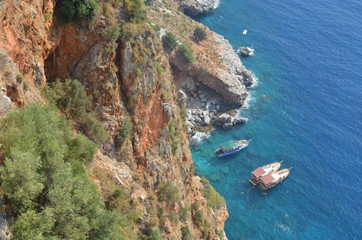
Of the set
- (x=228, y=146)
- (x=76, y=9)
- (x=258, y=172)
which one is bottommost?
(x=258, y=172)

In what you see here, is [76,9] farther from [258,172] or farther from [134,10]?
[258,172]

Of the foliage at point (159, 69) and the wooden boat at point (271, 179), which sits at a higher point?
the foliage at point (159, 69)

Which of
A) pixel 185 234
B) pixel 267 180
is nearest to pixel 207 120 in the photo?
pixel 267 180

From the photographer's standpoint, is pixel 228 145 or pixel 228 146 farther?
pixel 228 145

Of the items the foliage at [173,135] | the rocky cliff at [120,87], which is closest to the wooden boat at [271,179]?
the rocky cliff at [120,87]

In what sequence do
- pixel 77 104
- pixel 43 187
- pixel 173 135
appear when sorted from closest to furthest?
pixel 43 187 → pixel 77 104 → pixel 173 135

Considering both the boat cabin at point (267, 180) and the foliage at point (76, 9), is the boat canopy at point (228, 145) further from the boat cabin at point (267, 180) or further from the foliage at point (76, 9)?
the foliage at point (76, 9)
